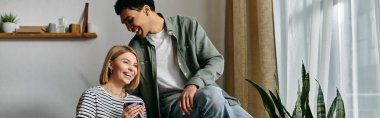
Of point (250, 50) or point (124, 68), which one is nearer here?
point (124, 68)

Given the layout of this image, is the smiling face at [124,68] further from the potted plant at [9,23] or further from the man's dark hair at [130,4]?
the potted plant at [9,23]

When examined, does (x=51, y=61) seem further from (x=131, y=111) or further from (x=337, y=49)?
(x=337, y=49)

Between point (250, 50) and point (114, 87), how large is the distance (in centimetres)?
89

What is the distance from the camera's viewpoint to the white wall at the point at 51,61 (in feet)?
8.56

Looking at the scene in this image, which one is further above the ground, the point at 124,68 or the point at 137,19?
the point at 137,19

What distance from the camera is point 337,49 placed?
185 cm

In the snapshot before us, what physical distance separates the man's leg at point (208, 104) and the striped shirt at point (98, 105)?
29 centimetres

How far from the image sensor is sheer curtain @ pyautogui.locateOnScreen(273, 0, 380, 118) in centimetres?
170

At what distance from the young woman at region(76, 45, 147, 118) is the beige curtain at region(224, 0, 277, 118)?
0.73 meters

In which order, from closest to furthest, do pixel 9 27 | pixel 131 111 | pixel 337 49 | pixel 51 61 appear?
1. pixel 131 111
2. pixel 337 49
3. pixel 9 27
4. pixel 51 61

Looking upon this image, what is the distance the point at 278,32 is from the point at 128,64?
90 centimetres

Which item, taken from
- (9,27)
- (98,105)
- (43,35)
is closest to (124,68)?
(98,105)

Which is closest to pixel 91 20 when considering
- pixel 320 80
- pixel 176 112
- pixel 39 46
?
pixel 39 46

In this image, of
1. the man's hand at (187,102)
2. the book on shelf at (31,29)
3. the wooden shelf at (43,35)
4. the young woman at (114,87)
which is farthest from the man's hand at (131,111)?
the book on shelf at (31,29)
